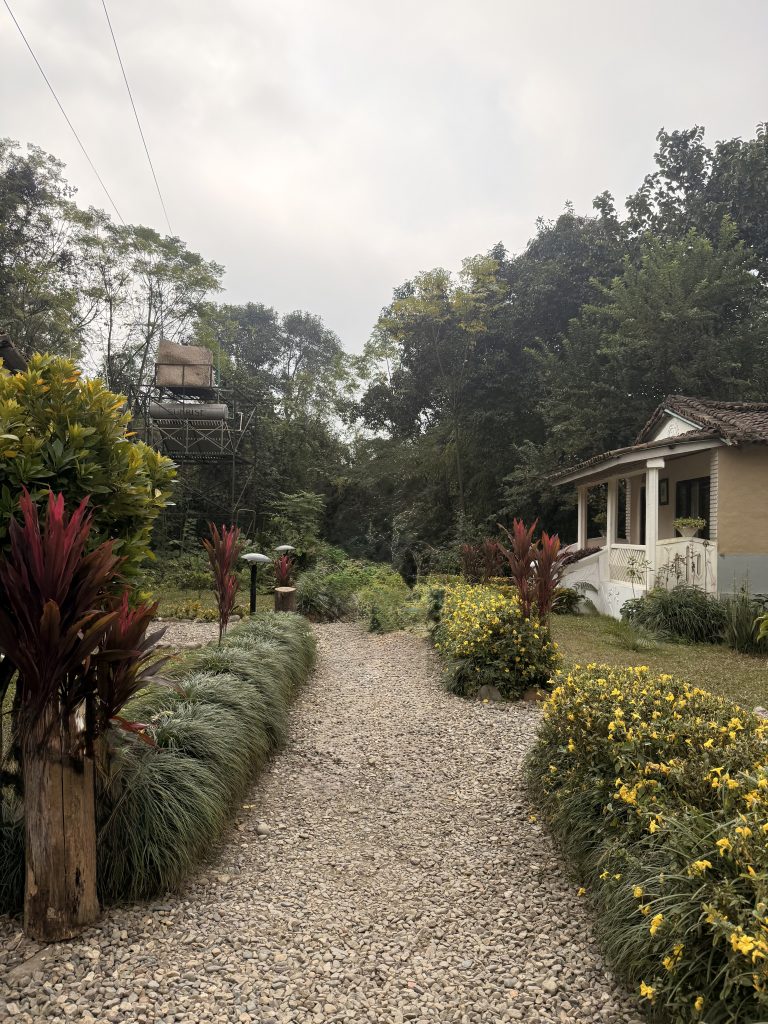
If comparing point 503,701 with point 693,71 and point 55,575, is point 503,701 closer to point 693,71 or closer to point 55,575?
point 55,575

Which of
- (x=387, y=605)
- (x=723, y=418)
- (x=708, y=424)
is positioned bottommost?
(x=387, y=605)

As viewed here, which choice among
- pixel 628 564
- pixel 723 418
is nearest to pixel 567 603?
pixel 628 564

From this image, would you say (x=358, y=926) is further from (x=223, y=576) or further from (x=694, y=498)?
(x=694, y=498)

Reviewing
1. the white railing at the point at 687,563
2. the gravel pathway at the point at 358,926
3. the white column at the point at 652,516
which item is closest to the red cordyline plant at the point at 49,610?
the gravel pathway at the point at 358,926

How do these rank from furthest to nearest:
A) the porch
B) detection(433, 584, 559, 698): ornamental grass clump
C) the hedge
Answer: the porch
detection(433, 584, 559, 698): ornamental grass clump
the hedge

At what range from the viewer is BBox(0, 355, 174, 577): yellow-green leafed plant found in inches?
111

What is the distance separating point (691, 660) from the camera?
23.7ft

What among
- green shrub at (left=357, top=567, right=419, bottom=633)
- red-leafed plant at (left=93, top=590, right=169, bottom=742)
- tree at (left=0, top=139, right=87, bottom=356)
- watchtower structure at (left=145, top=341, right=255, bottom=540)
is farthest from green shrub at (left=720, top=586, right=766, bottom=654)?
tree at (left=0, top=139, right=87, bottom=356)

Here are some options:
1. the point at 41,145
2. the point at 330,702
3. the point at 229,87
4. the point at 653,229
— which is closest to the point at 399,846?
Answer: the point at 330,702

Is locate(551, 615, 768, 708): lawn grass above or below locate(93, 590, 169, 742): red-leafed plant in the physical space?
below

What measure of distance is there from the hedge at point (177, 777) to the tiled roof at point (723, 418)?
7.81 m

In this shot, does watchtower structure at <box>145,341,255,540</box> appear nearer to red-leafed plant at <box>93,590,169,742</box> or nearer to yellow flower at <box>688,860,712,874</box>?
red-leafed plant at <box>93,590,169,742</box>

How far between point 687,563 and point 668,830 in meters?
8.69

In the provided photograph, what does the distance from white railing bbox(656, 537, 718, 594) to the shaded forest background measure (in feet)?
16.9
